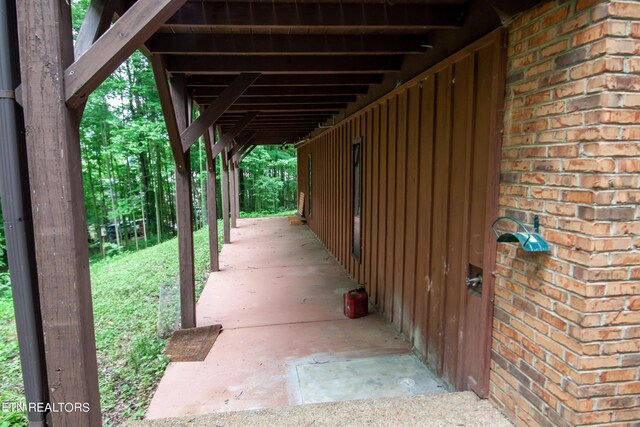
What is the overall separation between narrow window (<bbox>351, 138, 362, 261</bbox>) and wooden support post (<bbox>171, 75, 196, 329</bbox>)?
2.63 meters

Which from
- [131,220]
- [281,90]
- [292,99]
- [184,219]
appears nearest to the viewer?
[184,219]

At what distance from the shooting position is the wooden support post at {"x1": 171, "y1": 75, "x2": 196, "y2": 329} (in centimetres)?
423

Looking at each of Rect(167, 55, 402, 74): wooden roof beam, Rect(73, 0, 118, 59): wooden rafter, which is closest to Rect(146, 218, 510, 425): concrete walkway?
Rect(73, 0, 118, 59): wooden rafter

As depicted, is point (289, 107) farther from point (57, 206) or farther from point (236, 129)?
point (57, 206)

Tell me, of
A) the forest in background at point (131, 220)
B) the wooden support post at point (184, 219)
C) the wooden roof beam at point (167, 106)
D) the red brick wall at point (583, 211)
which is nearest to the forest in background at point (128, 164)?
the forest in background at point (131, 220)

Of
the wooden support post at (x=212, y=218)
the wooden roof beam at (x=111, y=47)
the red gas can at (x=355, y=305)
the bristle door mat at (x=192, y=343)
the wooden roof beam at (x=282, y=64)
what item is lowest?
the bristle door mat at (x=192, y=343)

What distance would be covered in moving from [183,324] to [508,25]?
14.1 feet

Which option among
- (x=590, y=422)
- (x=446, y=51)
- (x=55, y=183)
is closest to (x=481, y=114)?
(x=446, y=51)

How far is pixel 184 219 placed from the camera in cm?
438

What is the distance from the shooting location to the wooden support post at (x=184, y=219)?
13.9 feet

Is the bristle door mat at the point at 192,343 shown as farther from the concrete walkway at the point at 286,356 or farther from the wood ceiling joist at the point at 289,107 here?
the wood ceiling joist at the point at 289,107

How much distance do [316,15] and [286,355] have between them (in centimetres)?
309

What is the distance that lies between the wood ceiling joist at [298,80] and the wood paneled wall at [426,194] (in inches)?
14.5

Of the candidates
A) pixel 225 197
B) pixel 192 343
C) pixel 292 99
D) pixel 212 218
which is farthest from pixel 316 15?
pixel 225 197
